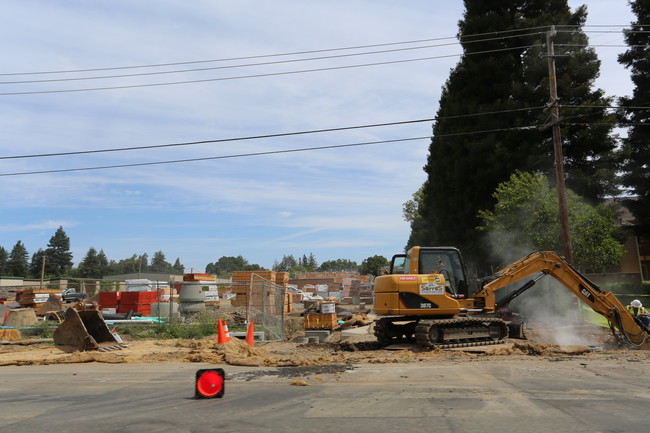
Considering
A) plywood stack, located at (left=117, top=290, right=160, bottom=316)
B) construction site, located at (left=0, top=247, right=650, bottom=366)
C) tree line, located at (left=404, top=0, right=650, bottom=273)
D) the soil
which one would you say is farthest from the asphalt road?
tree line, located at (left=404, top=0, right=650, bottom=273)

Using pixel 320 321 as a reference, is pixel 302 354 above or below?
below

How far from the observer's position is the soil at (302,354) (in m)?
11.8

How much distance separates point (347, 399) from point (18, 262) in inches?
5696

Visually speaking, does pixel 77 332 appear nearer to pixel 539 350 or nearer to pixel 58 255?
pixel 539 350

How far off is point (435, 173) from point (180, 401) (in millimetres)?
40943

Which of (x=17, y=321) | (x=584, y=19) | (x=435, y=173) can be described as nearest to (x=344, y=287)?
(x=435, y=173)

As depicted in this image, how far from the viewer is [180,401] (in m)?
7.47

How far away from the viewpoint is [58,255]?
135750mm

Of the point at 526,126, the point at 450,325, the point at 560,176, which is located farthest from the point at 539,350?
the point at 526,126

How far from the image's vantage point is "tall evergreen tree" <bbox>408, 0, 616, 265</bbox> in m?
31.2

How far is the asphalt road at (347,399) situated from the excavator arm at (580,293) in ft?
10.8

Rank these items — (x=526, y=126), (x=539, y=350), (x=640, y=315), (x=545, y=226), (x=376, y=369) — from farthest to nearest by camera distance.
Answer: (x=526, y=126) → (x=545, y=226) → (x=640, y=315) → (x=539, y=350) → (x=376, y=369)

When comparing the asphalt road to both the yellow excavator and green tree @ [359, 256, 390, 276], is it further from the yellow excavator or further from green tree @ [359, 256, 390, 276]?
green tree @ [359, 256, 390, 276]

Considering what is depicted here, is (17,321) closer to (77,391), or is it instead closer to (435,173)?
(77,391)
